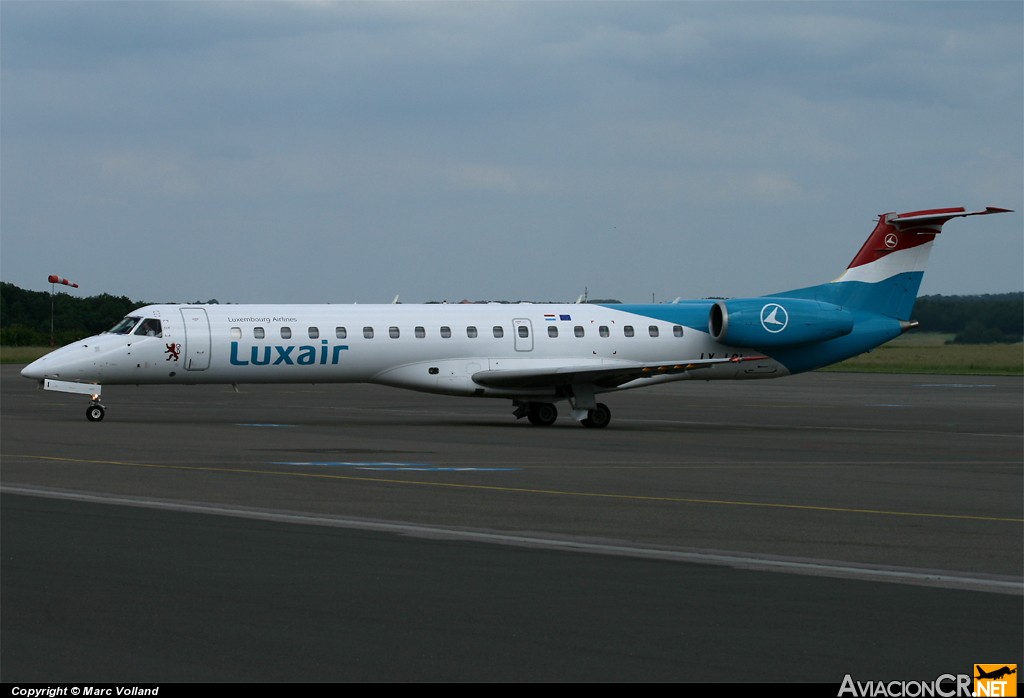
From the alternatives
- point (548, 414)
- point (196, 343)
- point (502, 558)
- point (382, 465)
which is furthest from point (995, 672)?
point (196, 343)

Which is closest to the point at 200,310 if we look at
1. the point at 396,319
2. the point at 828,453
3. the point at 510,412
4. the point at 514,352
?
the point at 396,319

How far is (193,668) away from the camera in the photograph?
8.00 meters

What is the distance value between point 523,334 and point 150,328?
29.2 feet

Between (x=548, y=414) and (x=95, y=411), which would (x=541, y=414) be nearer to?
(x=548, y=414)

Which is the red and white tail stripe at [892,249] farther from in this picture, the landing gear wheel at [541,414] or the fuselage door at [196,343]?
the fuselage door at [196,343]

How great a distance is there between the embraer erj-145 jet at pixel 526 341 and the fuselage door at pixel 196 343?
1.3 inches

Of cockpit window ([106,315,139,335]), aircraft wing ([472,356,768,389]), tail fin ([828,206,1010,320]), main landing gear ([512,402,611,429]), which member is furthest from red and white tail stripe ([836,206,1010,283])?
cockpit window ([106,315,139,335])

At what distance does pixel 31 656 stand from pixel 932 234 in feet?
105

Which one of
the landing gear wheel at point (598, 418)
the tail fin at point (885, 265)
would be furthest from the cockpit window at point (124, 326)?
the tail fin at point (885, 265)

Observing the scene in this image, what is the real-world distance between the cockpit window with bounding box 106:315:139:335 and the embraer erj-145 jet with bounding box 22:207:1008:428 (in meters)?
0.04

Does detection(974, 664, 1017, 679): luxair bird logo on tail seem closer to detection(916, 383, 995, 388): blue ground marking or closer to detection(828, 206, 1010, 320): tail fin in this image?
detection(828, 206, 1010, 320): tail fin

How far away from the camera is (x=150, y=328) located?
3247 centimetres

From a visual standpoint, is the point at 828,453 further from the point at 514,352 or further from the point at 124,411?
the point at 124,411

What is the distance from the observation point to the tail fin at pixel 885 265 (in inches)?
1437
